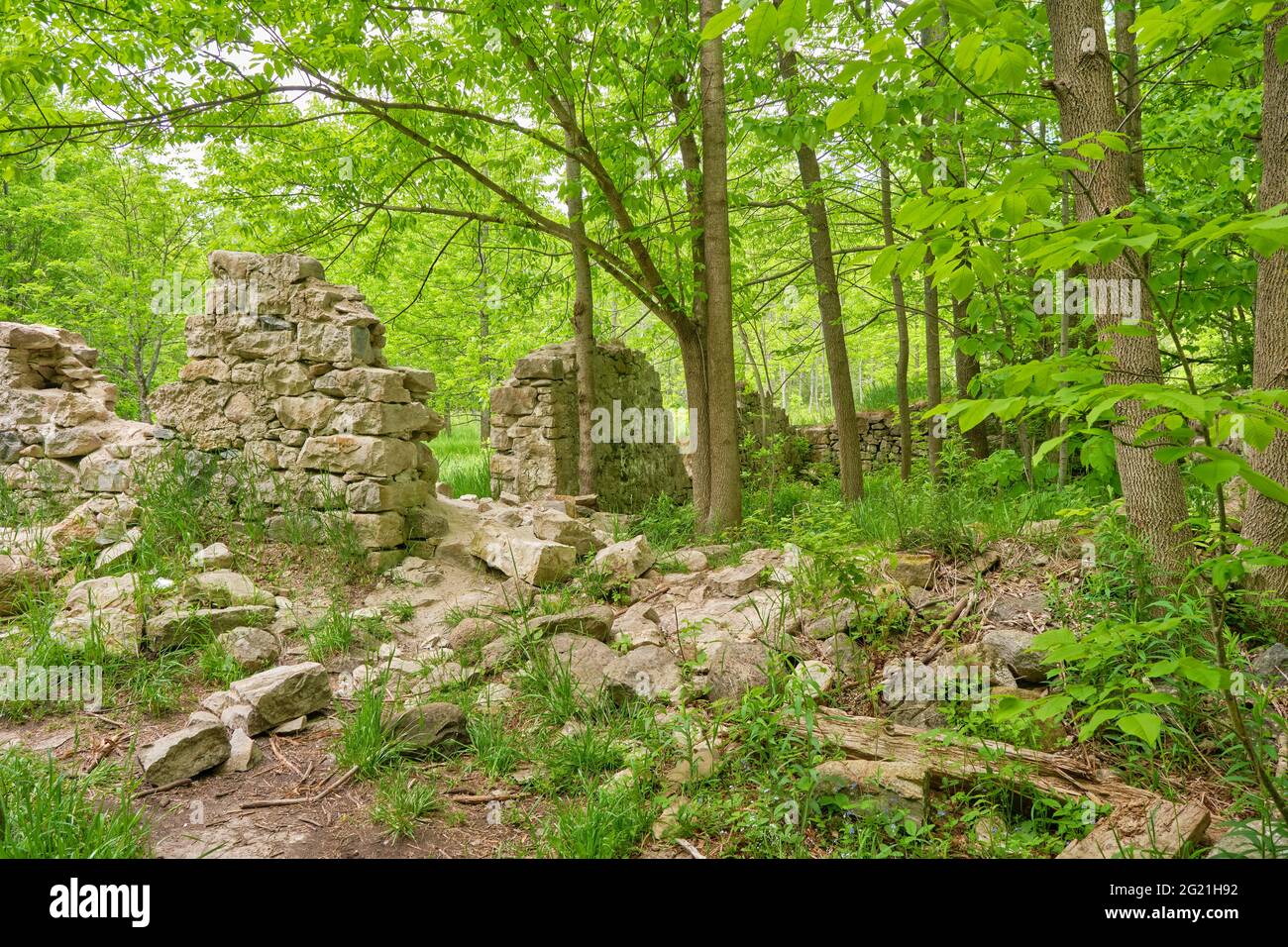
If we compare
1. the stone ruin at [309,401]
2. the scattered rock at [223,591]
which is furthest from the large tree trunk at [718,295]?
the scattered rock at [223,591]

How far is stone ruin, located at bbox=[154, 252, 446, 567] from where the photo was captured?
5.52 metres

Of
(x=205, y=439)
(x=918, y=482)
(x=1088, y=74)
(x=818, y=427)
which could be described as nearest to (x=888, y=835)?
(x=1088, y=74)

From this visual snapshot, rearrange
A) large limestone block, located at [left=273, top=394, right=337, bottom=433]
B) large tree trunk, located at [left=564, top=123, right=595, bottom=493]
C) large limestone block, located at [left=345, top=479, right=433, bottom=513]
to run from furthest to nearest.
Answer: large tree trunk, located at [left=564, top=123, right=595, bottom=493], large limestone block, located at [left=273, top=394, right=337, bottom=433], large limestone block, located at [left=345, top=479, right=433, bottom=513]

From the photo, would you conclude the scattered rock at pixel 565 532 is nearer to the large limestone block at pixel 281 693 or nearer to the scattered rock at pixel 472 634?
the scattered rock at pixel 472 634

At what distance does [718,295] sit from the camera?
648 centimetres

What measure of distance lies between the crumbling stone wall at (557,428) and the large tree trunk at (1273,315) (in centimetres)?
641

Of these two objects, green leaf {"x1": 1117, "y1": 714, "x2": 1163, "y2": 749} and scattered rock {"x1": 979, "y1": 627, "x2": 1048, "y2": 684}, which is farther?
scattered rock {"x1": 979, "y1": 627, "x2": 1048, "y2": 684}

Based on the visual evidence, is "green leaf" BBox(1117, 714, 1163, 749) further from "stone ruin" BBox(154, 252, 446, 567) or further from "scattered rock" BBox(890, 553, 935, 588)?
"stone ruin" BBox(154, 252, 446, 567)

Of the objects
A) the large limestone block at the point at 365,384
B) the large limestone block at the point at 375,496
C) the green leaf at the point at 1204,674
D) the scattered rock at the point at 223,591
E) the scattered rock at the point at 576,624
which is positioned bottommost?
the scattered rock at the point at 576,624

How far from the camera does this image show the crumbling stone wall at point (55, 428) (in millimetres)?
6121

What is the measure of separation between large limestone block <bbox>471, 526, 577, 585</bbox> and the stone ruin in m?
0.55

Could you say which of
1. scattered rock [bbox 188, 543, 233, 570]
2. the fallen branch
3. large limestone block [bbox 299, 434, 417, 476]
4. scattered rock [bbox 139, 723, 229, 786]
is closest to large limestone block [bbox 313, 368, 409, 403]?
large limestone block [bbox 299, 434, 417, 476]

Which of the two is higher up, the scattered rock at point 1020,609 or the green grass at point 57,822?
the scattered rock at point 1020,609

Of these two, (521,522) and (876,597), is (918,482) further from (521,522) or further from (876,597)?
(521,522)
